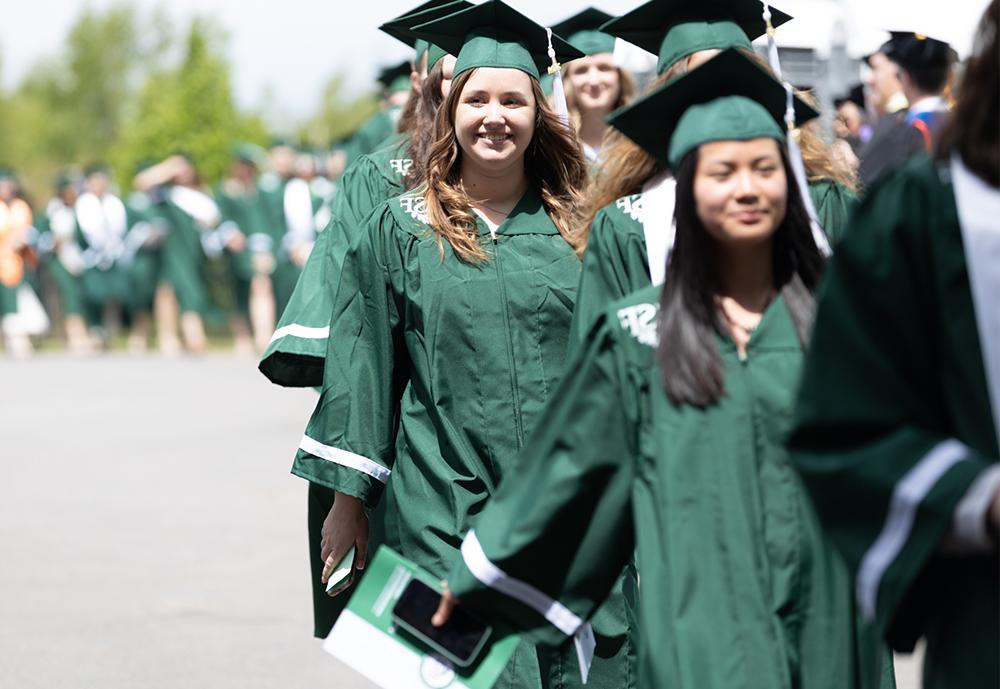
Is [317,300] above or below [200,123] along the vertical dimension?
above

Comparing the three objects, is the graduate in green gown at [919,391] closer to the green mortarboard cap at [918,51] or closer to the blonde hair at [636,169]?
the blonde hair at [636,169]

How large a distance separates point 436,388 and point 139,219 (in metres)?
20.3

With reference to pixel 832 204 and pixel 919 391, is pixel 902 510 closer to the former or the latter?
pixel 919 391

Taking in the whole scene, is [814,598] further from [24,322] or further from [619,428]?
[24,322]

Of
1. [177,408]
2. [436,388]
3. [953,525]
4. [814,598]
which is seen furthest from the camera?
[177,408]

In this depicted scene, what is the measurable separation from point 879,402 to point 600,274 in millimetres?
1663

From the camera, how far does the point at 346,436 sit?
16.5 ft

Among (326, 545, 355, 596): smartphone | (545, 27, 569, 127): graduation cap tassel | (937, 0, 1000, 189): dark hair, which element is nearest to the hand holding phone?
(326, 545, 355, 596): smartphone

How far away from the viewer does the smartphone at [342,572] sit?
521 centimetres

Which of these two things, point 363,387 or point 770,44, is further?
point 363,387

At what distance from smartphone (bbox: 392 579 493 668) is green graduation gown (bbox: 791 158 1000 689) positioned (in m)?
1.23

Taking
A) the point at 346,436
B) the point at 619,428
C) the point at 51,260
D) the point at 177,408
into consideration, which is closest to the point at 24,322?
the point at 51,260

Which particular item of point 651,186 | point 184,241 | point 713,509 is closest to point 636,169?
point 651,186

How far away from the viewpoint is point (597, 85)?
24.5ft
